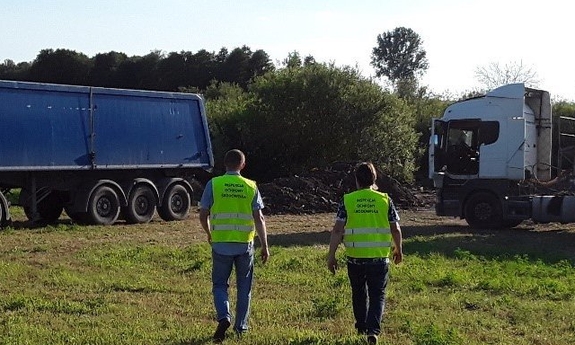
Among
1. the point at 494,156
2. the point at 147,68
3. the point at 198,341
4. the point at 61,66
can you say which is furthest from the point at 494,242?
the point at 61,66

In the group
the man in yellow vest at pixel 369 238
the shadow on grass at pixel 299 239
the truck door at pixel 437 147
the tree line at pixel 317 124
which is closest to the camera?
the man in yellow vest at pixel 369 238

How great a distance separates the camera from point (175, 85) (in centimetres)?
6725

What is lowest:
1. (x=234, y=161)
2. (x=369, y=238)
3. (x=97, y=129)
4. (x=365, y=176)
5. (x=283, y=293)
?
(x=283, y=293)

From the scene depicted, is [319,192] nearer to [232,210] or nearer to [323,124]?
[323,124]

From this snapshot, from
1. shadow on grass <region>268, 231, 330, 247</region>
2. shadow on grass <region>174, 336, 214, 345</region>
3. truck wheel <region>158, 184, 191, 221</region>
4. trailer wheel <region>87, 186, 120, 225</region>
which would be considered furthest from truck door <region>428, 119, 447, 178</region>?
shadow on grass <region>174, 336, 214, 345</region>

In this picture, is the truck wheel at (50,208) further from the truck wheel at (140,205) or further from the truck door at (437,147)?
the truck door at (437,147)

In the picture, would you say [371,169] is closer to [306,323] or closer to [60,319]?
[306,323]

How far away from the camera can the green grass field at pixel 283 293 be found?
28.3ft

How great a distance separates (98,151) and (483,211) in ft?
30.7

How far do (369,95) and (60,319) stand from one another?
26.0m

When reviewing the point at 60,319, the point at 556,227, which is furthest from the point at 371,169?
the point at 556,227

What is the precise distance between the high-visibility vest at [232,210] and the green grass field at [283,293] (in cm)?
97

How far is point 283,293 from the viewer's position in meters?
11.4

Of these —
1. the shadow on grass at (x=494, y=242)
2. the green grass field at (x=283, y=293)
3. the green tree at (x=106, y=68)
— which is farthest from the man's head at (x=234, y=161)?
the green tree at (x=106, y=68)
